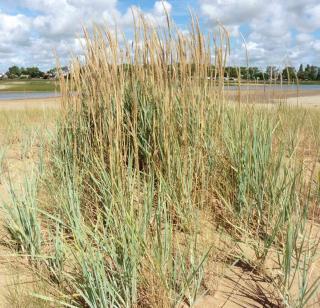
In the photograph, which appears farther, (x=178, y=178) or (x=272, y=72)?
(x=272, y=72)

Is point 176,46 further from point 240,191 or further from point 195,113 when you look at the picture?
point 240,191

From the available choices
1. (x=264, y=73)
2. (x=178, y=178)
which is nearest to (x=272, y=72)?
(x=264, y=73)

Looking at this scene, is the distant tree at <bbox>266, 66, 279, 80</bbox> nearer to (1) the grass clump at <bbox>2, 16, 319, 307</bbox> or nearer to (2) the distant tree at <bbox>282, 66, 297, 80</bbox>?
(2) the distant tree at <bbox>282, 66, 297, 80</bbox>

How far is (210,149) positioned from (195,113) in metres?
0.25

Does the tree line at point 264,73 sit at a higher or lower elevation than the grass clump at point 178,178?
higher

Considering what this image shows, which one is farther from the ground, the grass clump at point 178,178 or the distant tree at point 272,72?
the distant tree at point 272,72

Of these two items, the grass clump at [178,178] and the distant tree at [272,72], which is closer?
the grass clump at [178,178]

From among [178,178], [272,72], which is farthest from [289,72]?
[178,178]

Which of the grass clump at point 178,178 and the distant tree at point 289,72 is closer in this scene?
the grass clump at point 178,178

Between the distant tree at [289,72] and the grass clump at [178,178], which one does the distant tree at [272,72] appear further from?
the grass clump at [178,178]

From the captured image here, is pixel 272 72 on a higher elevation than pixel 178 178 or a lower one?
higher

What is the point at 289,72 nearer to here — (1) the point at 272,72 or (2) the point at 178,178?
(1) the point at 272,72

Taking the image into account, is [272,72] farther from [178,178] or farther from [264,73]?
[178,178]

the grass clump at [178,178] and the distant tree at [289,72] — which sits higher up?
the distant tree at [289,72]
